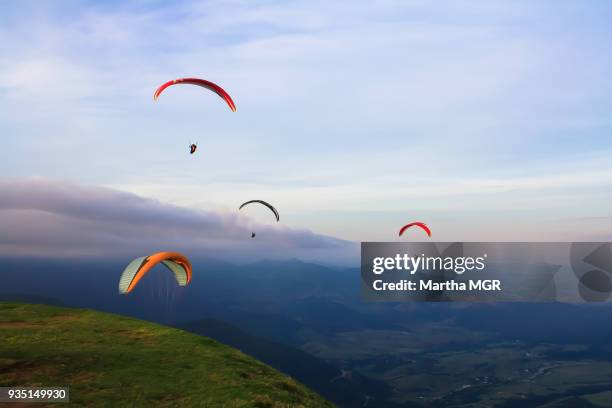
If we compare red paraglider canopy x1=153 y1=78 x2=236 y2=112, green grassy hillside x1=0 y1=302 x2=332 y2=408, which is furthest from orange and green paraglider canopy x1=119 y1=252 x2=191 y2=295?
red paraglider canopy x1=153 y1=78 x2=236 y2=112

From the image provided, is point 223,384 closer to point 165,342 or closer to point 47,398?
point 47,398

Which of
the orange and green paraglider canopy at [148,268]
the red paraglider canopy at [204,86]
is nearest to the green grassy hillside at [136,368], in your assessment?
the orange and green paraglider canopy at [148,268]

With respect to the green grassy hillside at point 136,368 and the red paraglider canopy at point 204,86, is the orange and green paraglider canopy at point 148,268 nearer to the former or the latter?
the green grassy hillside at point 136,368

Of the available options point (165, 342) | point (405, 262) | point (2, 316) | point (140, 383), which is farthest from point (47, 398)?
point (405, 262)

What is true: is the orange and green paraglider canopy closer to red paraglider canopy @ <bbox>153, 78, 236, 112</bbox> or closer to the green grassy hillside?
the green grassy hillside

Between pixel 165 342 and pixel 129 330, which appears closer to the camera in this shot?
pixel 165 342

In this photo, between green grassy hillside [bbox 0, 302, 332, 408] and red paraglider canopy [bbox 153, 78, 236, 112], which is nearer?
Answer: green grassy hillside [bbox 0, 302, 332, 408]
